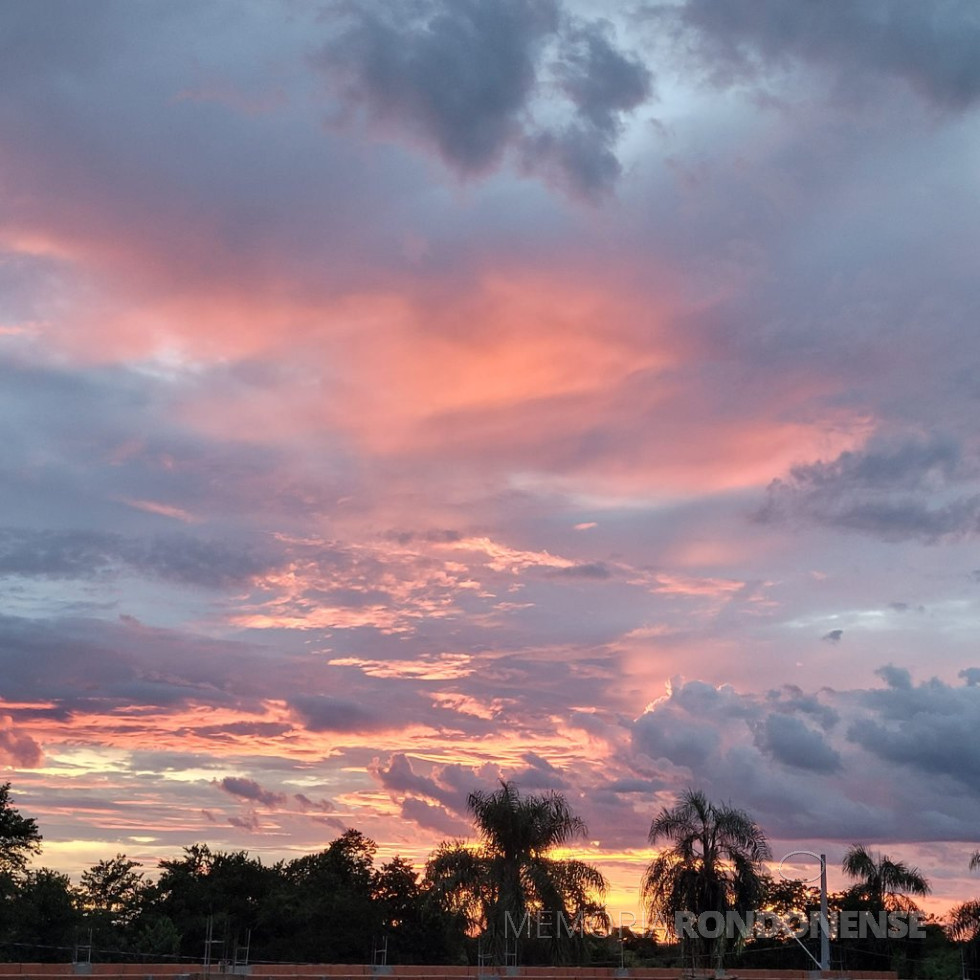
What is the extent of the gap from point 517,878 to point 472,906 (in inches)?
93.0

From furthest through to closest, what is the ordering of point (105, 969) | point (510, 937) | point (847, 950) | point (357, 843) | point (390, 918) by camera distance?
point (357, 843)
point (390, 918)
point (847, 950)
point (510, 937)
point (105, 969)

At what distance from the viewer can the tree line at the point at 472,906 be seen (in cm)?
4919

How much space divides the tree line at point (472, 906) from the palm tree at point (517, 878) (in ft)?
0.20

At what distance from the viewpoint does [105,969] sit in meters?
40.9

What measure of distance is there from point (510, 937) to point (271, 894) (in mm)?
40334

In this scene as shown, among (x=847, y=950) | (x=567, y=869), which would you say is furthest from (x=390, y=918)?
(x=567, y=869)

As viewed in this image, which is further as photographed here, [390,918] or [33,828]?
[390,918]

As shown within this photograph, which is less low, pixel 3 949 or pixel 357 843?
pixel 357 843

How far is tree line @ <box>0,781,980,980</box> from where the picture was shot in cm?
4919

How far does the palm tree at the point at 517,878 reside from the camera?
54188 mm

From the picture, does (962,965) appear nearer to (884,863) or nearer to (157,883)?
(884,863)

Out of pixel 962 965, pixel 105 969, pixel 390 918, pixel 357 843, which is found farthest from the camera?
pixel 357 843

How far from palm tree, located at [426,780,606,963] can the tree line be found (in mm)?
62

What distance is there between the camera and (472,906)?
54.7 meters
